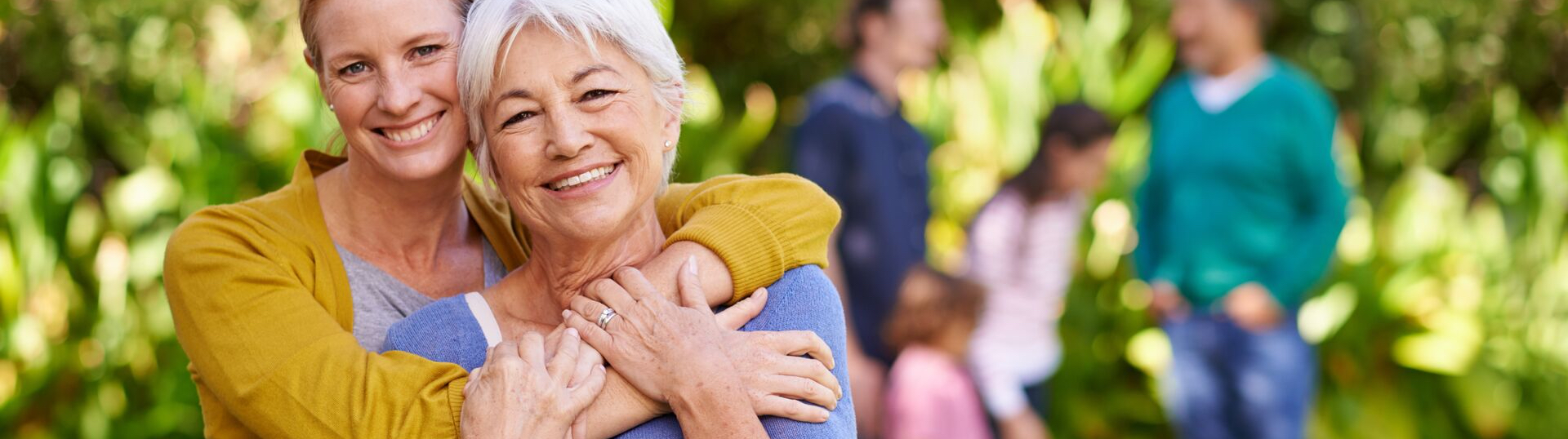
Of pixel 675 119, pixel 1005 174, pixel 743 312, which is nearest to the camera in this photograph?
pixel 743 312

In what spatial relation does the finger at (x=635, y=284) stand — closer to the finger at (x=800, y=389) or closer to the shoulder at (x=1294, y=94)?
the finger at (x=800, y=389)

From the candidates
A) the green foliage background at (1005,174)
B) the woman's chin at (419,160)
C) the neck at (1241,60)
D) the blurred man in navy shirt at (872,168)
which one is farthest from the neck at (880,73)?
the woman's chin at (419,160)

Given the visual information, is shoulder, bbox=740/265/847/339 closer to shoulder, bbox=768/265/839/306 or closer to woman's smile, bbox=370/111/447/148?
shoulder, bbox=768/265/839/306

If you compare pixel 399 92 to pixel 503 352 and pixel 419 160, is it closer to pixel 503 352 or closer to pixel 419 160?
pixel 419 160

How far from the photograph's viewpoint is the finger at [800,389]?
1.32m

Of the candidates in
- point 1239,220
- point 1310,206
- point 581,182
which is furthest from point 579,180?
point 1310,206

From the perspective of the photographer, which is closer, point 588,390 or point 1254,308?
point 588,390

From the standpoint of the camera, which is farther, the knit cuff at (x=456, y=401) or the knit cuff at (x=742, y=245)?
the knit cuff at (x=742, y=245)

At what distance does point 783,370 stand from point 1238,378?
Answer: 3.07 metres

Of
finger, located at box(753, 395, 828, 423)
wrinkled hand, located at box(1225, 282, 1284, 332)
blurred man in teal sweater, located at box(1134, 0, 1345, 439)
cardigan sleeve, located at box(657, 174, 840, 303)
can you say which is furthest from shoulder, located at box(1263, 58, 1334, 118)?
finger, located at box(753, 395, 828, 423)

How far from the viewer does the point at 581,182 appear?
1.38 m

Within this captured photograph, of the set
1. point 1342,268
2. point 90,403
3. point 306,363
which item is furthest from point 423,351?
point 1342,268

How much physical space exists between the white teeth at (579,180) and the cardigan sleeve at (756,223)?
124 mm

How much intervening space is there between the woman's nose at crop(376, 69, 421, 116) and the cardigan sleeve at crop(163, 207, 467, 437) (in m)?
0.21
